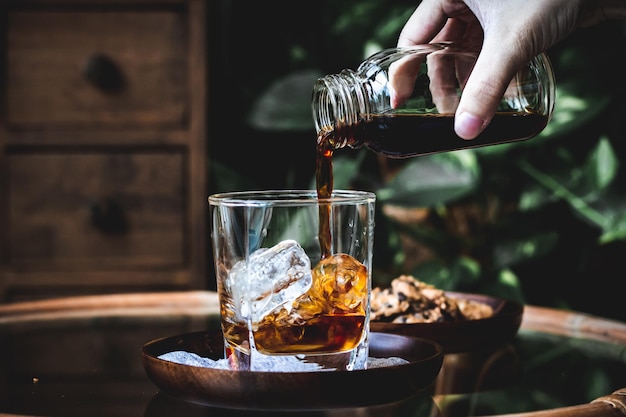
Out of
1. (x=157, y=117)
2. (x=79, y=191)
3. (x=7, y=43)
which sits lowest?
(x=79, y=191)

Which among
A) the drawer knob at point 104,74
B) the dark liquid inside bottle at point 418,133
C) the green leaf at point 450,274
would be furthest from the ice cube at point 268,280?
the drawer knob at point 104,74

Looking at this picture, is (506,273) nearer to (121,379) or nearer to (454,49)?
(454,49)

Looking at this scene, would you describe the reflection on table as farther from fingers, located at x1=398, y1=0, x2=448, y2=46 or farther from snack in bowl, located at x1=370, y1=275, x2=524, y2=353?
fingers, located at x1=398, y1=0, x2=448, y2=46

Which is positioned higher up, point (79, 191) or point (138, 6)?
point (138, 6)

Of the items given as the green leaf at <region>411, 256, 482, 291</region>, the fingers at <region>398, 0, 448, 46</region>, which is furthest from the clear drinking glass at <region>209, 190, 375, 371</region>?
the green leaf at <region>411, 256, 482, 291</region>

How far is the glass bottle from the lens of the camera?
2.74 ft

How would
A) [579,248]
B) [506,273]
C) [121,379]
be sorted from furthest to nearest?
1. [579,248]
2. [506,273]
3. [121,379]

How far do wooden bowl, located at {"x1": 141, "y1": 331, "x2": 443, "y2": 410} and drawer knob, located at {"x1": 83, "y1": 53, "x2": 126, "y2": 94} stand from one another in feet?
3.67

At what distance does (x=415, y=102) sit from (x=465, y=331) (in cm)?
23

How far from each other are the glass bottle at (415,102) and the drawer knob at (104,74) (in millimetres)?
933

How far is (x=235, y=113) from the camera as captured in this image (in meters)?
2.04

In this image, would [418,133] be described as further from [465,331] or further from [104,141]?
[104,141]

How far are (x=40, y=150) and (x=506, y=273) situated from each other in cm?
95

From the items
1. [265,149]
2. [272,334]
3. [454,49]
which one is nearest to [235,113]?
[265,149]
